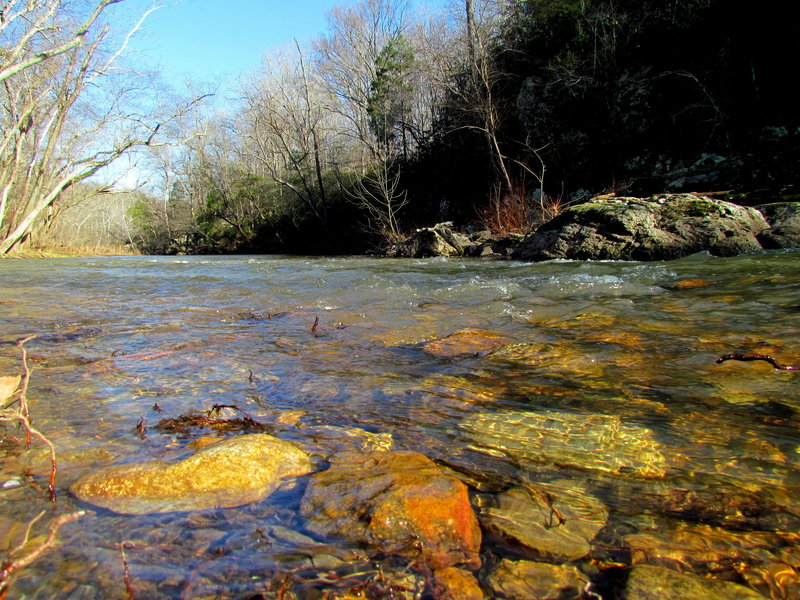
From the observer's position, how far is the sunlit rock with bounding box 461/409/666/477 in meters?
1.52

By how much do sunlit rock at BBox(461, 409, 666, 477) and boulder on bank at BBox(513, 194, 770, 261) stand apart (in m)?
7.41

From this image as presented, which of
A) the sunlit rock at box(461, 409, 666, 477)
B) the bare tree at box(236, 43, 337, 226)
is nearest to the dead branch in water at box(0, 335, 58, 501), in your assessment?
the sunlit rock at box(461, 409, 666, 477)

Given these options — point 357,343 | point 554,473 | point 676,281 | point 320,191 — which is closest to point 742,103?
point 676,281

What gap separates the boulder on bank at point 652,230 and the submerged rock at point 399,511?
8206 millimetres

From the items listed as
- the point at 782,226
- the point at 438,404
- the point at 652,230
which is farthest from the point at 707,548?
the point at 782,226

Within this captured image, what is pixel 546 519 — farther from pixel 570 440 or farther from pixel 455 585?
pixel 570 440

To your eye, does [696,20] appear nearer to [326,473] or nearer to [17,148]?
[326,473]

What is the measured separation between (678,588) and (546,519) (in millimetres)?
312

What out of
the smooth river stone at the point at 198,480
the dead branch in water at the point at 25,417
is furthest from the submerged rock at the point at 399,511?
the dead branch in water at the point at 25,417

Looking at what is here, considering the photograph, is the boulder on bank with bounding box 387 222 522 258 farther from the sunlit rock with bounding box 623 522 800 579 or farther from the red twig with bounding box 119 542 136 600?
the red twig with bounding box 119 542 136 600

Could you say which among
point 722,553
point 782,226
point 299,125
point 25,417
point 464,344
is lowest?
point 722,553

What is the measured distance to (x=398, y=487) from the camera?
1.30 m

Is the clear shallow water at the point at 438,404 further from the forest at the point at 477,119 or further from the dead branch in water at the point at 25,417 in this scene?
the forest at the point at 477,119

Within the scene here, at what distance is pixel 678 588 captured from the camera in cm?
97
